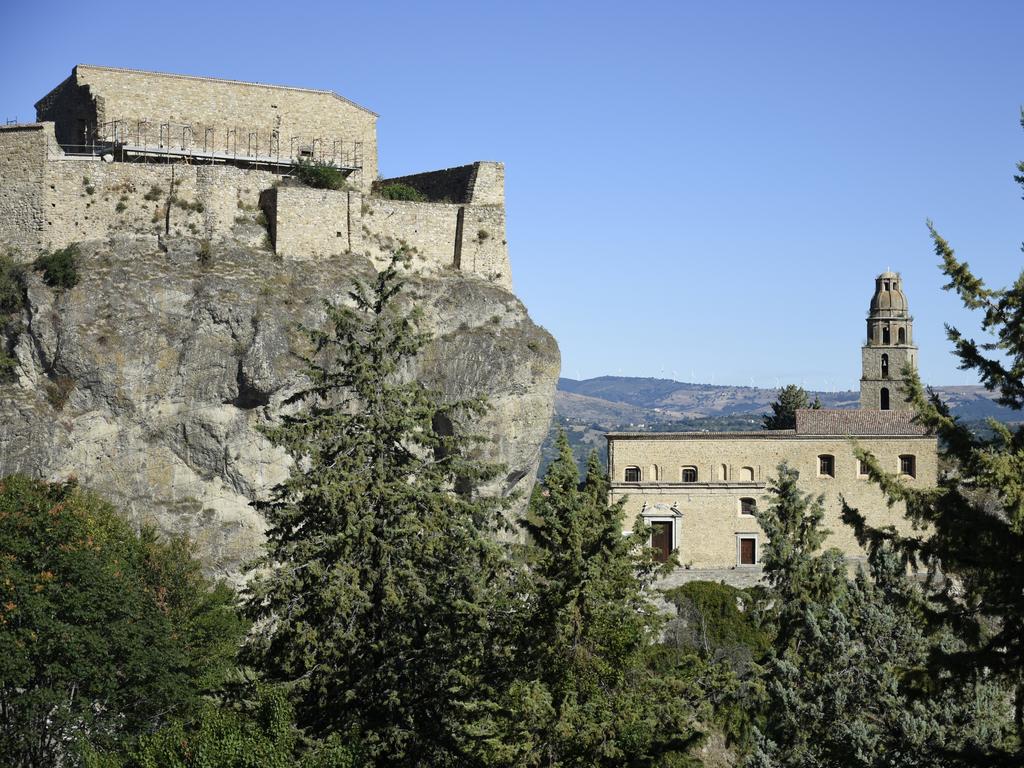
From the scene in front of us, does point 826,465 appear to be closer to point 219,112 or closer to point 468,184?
point 468,184

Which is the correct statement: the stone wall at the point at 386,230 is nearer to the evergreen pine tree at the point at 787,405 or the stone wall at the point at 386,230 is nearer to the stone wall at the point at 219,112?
the stone wall at the point at 219,112

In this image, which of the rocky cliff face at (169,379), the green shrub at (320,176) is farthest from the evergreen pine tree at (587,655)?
the green shrub at (320,176)

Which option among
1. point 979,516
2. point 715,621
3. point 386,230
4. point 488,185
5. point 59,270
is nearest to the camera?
point 979,516

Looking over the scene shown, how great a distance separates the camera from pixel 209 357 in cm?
4928

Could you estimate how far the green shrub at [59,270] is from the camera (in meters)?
48.5

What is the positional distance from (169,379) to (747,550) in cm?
2426

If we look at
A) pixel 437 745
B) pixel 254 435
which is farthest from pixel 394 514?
pixel 254 435

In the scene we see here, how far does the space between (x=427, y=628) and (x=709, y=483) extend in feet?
122

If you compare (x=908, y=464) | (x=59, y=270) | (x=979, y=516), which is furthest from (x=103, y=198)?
(x=979, y=516)

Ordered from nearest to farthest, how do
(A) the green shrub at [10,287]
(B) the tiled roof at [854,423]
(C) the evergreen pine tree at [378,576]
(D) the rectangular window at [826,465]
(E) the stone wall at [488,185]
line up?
(C) the evergreen pine tree at [378,576]
(A) the green shrub at [10,287]
(E) the stone wall at [488,185]
(D) the rectangular window at [826,465]
(B) the tiled roof at [854,423]

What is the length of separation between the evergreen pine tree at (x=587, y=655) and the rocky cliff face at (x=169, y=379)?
26.3 meters

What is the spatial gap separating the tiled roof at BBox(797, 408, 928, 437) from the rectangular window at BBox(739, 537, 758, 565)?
484 centimetres

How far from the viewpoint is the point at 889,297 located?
71.2 meters

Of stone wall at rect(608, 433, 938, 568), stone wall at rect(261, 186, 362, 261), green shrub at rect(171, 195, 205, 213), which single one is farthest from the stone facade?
stone wall at rect(608, 433, 938, 568)
